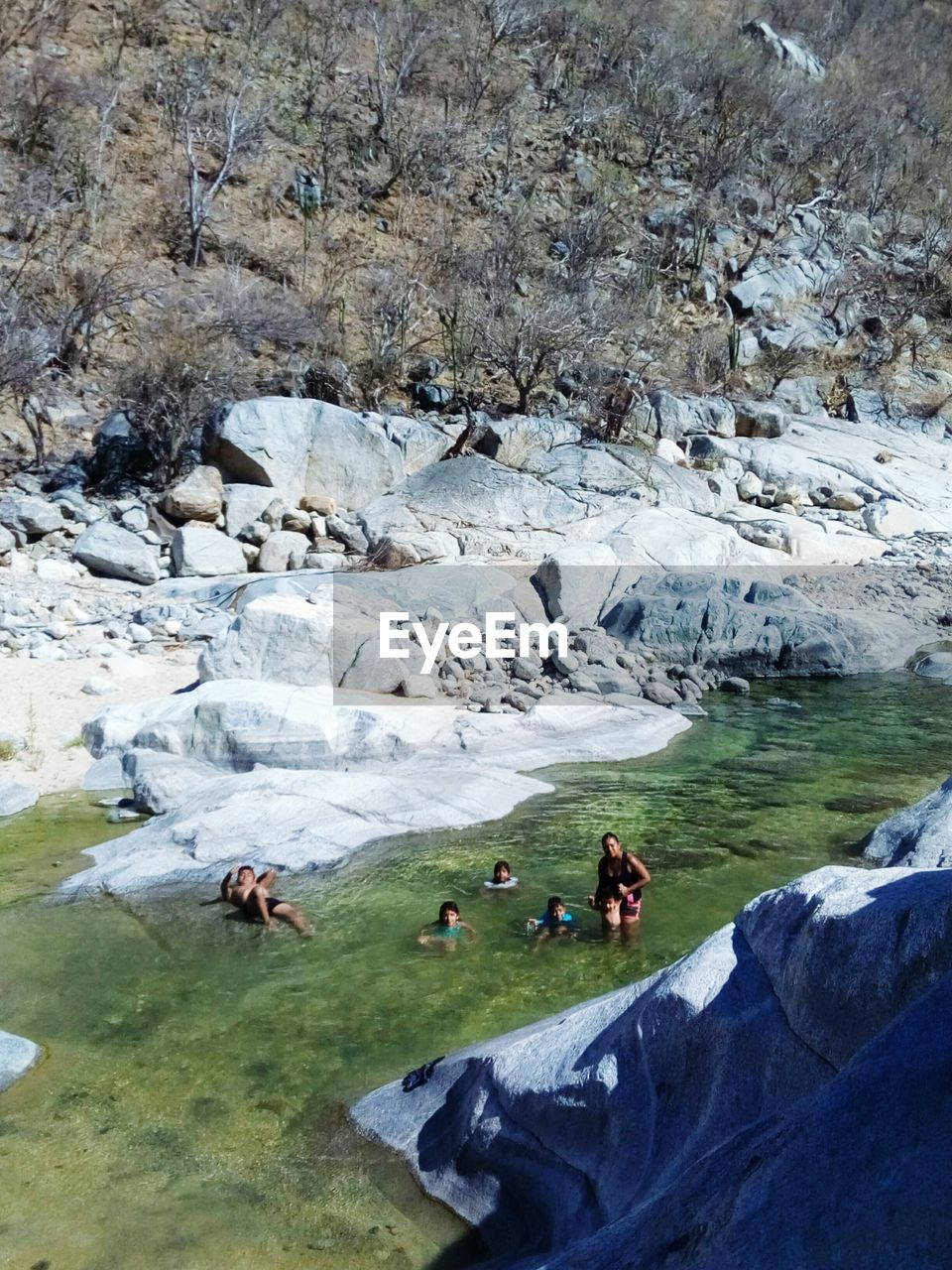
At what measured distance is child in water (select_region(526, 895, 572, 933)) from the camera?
713 cm

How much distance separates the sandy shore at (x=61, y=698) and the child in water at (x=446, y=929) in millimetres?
4630

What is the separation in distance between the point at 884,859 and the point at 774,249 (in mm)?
26788

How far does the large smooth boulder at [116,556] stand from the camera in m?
15.3

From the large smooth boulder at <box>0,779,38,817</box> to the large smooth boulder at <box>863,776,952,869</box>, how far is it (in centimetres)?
743

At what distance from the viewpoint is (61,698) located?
11336 mm

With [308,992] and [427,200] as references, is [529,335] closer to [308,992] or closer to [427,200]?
[427,200]

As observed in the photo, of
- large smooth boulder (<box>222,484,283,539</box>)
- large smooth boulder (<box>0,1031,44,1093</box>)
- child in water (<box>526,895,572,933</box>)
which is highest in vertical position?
large smooth boulder (<box>222,484,283,539</box>)

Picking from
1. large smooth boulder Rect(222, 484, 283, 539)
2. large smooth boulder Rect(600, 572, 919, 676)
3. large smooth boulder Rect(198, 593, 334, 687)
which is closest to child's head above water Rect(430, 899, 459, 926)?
large smooth boulder Rect(198, 593, 334, 687)

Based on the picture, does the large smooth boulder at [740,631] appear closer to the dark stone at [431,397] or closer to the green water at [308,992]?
the green water at [308,992]

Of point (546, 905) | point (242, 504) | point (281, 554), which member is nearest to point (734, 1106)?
point (546, 905)

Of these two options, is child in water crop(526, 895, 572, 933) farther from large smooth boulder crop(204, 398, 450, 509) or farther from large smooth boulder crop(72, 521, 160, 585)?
large smooth boulder crop(204, 398, 450, 509)

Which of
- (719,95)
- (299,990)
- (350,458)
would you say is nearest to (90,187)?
(350,458)

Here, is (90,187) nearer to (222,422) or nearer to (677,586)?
(222,422)

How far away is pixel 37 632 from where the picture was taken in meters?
12.8
